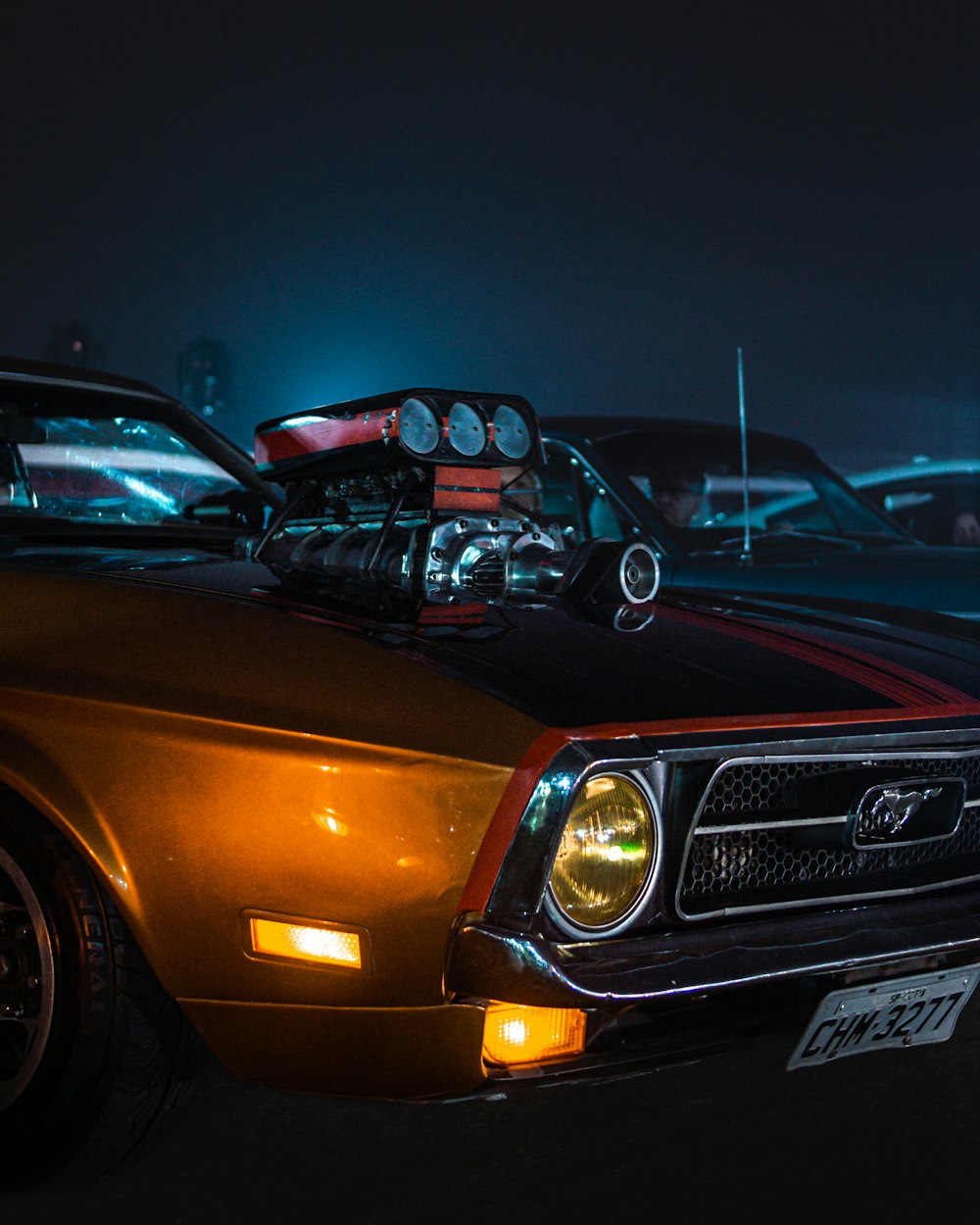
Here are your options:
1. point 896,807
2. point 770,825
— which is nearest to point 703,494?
point 896,807

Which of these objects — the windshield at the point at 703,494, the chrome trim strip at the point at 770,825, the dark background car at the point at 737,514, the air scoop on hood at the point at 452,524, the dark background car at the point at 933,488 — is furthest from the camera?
the dark background car at the point at 933,488

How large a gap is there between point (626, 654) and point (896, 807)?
1.53 ft

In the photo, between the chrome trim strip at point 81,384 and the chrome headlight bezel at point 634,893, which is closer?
the chrome headlight bezel at point 634,893

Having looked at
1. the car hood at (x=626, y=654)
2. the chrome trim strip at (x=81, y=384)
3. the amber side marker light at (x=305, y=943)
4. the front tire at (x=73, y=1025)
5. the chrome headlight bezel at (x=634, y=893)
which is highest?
the chrome trim strip at (x=81, y=384)

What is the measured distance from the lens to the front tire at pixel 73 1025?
2041 mm

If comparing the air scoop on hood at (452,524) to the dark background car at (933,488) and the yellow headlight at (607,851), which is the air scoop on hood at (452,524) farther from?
the dark background car at (933,488)

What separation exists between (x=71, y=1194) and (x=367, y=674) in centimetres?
92

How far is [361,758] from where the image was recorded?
187cm

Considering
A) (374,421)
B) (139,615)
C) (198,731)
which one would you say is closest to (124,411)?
(374,421)

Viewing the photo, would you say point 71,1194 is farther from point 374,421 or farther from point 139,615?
point 374,421

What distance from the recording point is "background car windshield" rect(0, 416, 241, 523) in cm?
332

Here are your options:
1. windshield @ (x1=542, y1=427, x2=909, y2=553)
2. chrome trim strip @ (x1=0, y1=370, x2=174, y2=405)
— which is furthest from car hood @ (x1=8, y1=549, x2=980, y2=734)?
windshield @ (x1=542, y1=427, x2=909, y2=553)

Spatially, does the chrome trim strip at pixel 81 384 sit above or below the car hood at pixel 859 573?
above

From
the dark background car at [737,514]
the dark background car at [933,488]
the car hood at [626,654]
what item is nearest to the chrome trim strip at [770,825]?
the car hood at [626,654]
